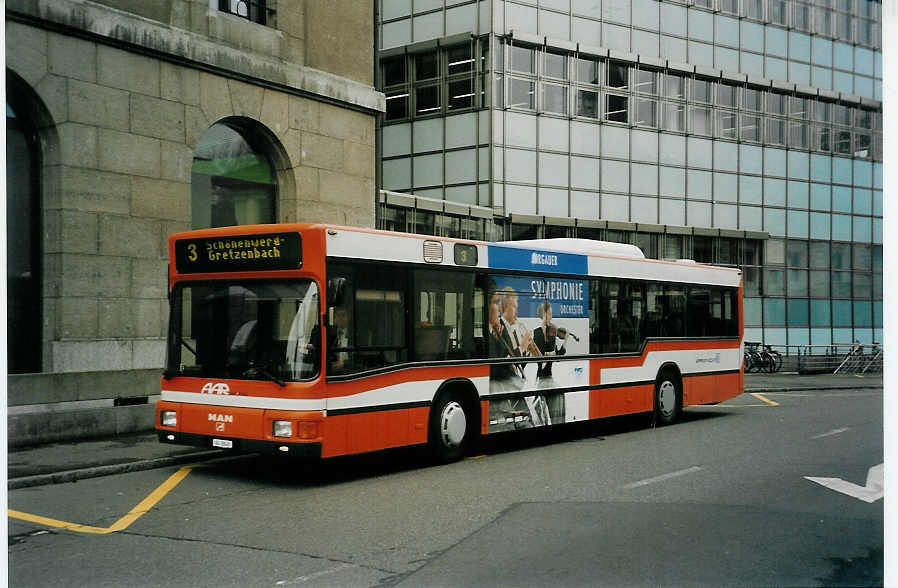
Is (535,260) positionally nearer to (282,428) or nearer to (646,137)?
(282,428)

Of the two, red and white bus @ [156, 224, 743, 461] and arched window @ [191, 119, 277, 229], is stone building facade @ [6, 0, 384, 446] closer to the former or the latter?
arched window @ [191, 119, 277, 229]

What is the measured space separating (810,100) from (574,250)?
22112mm

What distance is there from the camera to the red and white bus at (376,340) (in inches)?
393

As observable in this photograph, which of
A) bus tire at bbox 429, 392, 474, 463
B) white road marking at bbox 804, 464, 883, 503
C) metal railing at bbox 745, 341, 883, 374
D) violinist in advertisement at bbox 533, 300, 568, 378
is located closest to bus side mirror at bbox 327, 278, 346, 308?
bus tire at bbox 429, 392, 474, 463

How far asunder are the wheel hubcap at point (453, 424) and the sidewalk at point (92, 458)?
9.80 feet

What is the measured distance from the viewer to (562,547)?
707 centimetres

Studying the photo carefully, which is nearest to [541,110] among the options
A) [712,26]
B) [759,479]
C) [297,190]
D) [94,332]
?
[712,26]

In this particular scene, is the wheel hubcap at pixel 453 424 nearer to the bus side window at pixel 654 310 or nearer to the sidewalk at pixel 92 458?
the sidewalk at pixel 92 458

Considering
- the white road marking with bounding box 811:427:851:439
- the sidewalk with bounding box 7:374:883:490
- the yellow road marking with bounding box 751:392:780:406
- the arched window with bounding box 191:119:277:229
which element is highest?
the arched window with bounding box 191:119:277:229

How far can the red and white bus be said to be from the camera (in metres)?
9.98

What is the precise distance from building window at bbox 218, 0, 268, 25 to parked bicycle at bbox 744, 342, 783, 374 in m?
21.8

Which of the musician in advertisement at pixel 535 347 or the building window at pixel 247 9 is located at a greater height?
the building window at pixel 247 9

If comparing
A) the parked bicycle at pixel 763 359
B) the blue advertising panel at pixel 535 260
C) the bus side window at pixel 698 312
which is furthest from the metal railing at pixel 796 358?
the blue advertising panel at pixel 535 260

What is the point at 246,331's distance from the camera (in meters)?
10.3
